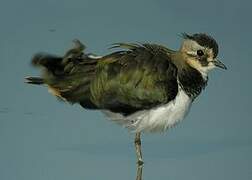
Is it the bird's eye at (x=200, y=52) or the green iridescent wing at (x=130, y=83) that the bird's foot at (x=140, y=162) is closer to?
the green iridescent wing at (x=130, y=83)

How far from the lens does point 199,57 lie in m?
14.2

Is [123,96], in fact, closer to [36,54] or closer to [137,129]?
[137,129]

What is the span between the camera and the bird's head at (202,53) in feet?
46.3

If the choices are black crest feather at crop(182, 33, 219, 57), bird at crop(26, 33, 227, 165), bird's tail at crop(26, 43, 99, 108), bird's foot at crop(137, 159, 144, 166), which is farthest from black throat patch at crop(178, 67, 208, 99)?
bird's foot at crop(137, 159, 144, 166)

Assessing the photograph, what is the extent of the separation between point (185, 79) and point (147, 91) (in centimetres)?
71

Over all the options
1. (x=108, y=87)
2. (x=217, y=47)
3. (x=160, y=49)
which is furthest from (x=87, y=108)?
(x=217, y=47)

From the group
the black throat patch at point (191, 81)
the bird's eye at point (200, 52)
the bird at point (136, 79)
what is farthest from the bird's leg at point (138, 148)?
the bird's eye at point (200, 52)

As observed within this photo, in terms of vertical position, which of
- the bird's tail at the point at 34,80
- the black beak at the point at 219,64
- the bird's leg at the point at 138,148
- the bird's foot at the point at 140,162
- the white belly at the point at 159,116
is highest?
the black beak at the point at 219,64

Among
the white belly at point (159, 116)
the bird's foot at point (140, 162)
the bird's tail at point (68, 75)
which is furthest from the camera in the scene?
the bird's foot at point (140, 162)

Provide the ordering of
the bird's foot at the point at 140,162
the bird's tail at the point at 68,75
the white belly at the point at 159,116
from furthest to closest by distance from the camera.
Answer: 1. the bird's foot at the point at 140,162
2. the bird's tail at the point at 68,75
3. the white belly at the point at 159,116

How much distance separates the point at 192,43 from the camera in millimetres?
14219

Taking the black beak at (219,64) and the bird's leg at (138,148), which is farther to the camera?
the bird's leg at (138,148)

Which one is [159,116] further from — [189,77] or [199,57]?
[199,57]

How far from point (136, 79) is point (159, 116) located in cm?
77
